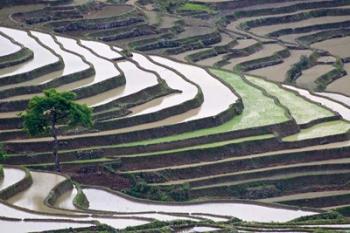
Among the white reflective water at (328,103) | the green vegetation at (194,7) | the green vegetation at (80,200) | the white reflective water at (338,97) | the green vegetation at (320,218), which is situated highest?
the green vegetation at (320,218)

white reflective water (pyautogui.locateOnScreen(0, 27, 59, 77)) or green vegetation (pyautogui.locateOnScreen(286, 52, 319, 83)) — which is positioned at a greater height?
white reflective water (pyautogui.locateOnScreen(0, 27, 59, 77))

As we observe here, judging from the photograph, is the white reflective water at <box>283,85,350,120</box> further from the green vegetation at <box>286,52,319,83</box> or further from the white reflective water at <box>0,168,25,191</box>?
the white reflective water at <box>0,168,25,191</box>

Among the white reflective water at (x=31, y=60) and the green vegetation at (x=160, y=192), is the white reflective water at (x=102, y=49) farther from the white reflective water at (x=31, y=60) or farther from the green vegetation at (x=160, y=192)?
the green vegetation at (x=160, y=192)

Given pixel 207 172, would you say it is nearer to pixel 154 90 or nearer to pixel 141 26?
pixel 154 90

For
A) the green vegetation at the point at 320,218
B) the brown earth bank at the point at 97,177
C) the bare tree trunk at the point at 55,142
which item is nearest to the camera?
the green vegetation at the point at 320,218

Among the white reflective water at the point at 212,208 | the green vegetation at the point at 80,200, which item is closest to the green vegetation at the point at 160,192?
the white reflective water at the point at 212,208

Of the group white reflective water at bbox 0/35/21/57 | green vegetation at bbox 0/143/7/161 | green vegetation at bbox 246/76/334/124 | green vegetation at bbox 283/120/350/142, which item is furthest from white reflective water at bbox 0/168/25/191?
green vegetation at bbox 246/76/334/124

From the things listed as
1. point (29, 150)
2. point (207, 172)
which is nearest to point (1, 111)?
point (29, 150)
